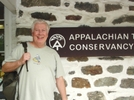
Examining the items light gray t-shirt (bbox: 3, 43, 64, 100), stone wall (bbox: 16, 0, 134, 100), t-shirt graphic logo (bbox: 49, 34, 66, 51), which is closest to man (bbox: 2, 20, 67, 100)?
light gray t-shirt (bbox: 3, 43, 64, 100)

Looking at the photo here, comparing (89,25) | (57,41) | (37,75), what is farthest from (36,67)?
(89,25)

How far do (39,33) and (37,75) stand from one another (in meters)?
0.43

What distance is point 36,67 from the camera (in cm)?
204

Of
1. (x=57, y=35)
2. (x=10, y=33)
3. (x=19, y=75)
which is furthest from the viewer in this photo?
(x=10, y=33)

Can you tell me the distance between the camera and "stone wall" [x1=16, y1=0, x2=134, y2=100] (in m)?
2.71

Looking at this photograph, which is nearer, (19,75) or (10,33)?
(19,75)

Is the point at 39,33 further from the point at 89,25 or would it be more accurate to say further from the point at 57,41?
the point at 89,25

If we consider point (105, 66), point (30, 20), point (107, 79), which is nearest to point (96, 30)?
point (105, 66)

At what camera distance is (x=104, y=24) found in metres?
2.79

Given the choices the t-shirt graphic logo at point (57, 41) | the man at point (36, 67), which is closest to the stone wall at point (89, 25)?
the t-shirt graphic logo at point (57, 41)

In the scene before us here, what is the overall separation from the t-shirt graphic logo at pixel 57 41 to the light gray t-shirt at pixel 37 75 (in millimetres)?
497

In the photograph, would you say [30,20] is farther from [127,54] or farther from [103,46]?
[127,54]

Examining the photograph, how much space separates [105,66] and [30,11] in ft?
4.04

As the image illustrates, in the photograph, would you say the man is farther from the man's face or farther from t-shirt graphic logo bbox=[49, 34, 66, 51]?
t-shirt graphic logo bbox=[49, 34, 66, 51]
